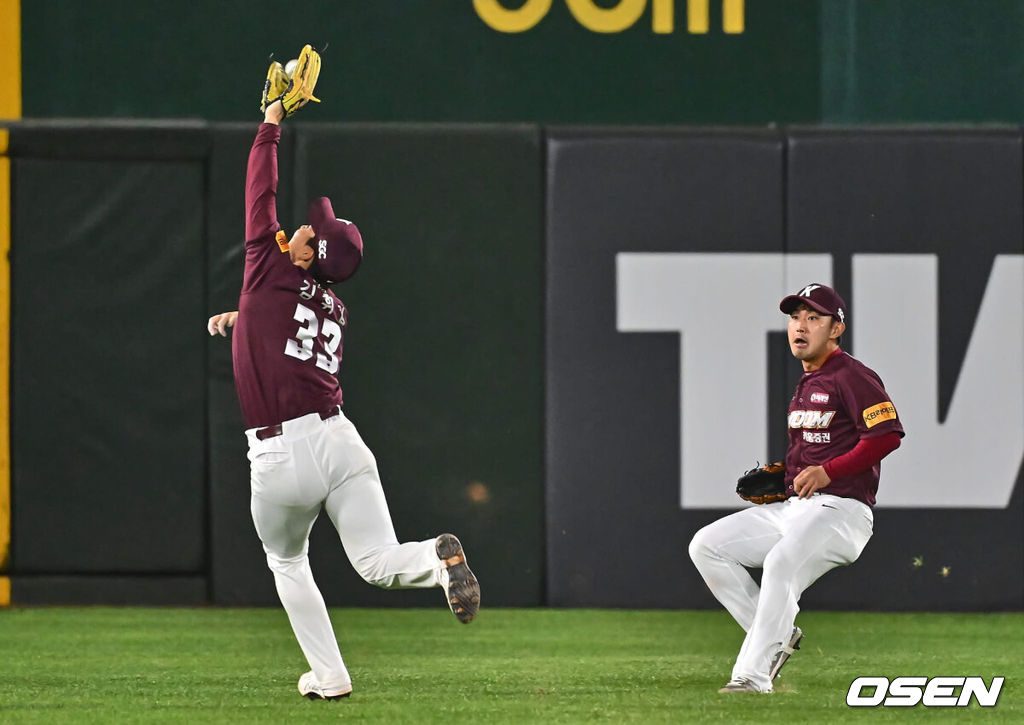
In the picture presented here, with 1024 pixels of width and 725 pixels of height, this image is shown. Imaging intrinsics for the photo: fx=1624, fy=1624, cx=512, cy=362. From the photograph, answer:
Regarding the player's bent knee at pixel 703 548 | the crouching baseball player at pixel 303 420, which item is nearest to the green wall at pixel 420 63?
the crouching baseball player at pixel 303 420

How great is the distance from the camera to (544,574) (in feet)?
30.6

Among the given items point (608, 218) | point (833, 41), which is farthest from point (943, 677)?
point (833, 41)

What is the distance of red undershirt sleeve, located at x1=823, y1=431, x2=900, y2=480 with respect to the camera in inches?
233

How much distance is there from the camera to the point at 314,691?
593cm

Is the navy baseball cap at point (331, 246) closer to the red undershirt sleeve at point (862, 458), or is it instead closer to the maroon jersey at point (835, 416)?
the maroon jersey at point (835, 416)

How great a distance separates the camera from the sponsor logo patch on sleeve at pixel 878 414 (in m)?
5.95

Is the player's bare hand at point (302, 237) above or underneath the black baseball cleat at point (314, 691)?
above

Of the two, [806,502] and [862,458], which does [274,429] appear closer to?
[806,502]

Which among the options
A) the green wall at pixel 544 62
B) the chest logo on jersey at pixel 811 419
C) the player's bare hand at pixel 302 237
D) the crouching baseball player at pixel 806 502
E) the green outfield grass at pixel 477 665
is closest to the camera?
the green outfield grass at pixel 477 665

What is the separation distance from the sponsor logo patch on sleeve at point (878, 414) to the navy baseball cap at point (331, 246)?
196cm

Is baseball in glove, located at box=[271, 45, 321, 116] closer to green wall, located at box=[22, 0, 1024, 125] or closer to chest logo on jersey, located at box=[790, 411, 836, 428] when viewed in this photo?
chest logo on jersey, located at box=[790, 411, 836, 428]

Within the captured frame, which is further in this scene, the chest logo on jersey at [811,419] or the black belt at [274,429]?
the chest logo on jersey at [811,419]

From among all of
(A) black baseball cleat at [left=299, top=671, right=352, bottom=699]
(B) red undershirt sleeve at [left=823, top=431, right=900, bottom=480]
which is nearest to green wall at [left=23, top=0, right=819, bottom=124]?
(B) red undershirt sleeve at [left=823, top=431, right=900, bottom=480]

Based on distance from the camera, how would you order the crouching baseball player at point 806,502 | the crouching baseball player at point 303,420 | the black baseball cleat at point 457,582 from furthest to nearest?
1. the crouching baseball player at point 806,502
2. the crouching baseball player at point 303,420
3. the black baseball cleat at point 457,582
